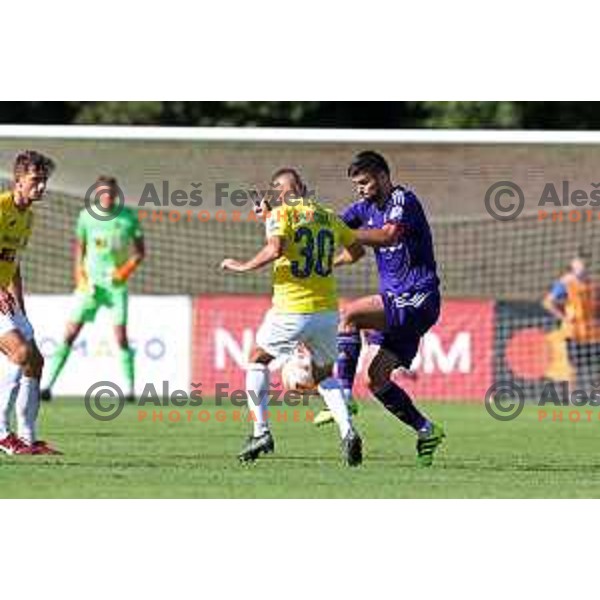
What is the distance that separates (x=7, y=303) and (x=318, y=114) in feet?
58.2

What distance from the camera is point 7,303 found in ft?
44.5

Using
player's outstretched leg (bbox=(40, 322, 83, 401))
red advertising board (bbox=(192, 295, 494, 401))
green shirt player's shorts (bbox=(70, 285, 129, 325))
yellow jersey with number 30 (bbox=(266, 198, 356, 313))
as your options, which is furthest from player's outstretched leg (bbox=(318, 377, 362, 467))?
red advertising board (bbox=(192, 295, 494, 401))

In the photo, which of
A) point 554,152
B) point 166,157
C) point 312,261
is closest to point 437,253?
point 554,152

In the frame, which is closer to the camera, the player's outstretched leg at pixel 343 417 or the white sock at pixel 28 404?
the player's outstretched leg at pixel 343 417

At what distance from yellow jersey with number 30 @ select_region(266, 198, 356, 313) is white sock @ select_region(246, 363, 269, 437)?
429 millimetres

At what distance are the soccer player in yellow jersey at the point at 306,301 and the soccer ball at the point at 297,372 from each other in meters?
3.08

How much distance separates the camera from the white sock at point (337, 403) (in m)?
13.2

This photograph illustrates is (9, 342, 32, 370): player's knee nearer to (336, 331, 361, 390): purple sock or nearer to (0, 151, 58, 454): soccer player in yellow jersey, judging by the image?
(0, 151, 58, 454): soccer player in yellow jersey

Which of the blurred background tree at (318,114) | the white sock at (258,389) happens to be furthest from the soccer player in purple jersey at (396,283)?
the blurred background tree at (318,114)

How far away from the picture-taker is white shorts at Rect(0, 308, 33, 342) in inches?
534

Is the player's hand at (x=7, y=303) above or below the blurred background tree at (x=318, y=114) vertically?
below

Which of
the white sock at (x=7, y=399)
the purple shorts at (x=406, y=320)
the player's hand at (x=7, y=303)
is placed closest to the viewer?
the player's hand at (x=7, y=303)

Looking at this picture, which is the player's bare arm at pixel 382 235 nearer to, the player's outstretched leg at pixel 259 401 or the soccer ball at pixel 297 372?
the player's outstretched leg at pixel 259 401

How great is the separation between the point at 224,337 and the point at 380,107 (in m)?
10.4
